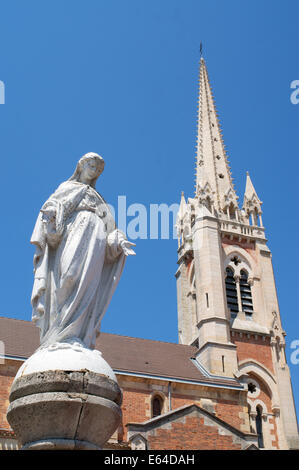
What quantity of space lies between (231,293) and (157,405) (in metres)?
11.5

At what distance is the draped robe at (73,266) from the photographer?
5027 millimetres

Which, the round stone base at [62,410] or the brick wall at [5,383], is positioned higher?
the brick wall at [5,383]

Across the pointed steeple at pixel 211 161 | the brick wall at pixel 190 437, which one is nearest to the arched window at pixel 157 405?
the brick wall at pixel 190 437

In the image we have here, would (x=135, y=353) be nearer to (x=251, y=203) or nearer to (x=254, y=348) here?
(x=254, y=348)

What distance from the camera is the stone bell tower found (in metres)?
31.5

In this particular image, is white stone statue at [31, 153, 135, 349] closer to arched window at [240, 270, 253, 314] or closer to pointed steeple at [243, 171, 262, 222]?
arched window at [240, 270, 253, 314]

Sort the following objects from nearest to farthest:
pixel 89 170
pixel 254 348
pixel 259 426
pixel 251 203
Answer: pixel 89 170 → pixel 259 426 → pixel 254 348 → pixel 251 203

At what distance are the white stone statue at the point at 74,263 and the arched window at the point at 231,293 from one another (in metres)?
30.1

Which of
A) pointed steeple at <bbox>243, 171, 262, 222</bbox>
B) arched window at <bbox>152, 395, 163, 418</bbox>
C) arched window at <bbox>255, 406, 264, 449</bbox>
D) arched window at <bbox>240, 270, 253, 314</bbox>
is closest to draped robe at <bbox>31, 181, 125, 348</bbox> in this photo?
arched window at <bbox>152, 395, 163, 418</bbox>

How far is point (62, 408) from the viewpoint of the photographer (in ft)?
14.3

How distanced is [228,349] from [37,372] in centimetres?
2748

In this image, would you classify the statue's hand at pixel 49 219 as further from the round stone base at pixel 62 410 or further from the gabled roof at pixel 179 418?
the gabled roof at pixel 179 418

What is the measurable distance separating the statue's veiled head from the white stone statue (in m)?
0.15

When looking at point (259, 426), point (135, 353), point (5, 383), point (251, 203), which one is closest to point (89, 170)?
point (5, 383)
